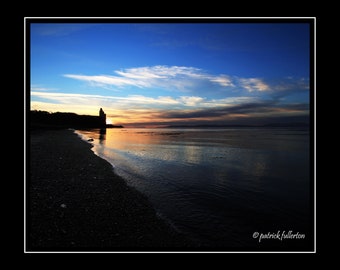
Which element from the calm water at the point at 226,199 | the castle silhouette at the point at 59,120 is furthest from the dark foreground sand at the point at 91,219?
the castle silhouette at the point at 59,120

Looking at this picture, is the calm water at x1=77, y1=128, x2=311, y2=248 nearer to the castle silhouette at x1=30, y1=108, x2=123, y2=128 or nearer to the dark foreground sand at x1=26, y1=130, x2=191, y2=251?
the dark foreground sand at x1=26, y1=130, x2=191, y2=251

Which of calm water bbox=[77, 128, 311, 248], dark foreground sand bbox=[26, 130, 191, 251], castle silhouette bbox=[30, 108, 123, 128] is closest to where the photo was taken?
dark foreground sand bbox=[26, 130, 191, 251]

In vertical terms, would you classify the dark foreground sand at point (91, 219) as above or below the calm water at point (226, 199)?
above

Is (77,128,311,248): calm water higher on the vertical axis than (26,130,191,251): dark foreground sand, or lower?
lower

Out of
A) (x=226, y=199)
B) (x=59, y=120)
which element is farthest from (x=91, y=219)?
(x=59, y=120)

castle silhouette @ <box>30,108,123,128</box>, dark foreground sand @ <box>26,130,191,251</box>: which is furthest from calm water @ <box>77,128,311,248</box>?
castle silhouette @ <box>30,108,123,128</box>

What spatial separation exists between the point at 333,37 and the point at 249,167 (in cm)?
1303

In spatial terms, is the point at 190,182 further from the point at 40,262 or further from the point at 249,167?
the point at 40,262

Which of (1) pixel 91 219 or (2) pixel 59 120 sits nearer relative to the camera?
(1) pixel 91 219

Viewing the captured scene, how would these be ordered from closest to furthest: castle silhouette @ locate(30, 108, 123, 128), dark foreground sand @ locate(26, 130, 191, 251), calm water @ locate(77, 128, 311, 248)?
dark foreground sand @ locate(26, 130, 191, 251), calm water @ locate(77, 128, 311, 248), castle silhouette @ locate(30, 108, 123, 128)

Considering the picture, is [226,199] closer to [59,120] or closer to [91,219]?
[91,219]

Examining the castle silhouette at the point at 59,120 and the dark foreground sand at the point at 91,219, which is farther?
the castle silhouette at the point at 59,120

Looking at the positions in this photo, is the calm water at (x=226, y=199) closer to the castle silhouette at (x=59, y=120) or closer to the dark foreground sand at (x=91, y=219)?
the dark foreground sand at (x=91, y=219)

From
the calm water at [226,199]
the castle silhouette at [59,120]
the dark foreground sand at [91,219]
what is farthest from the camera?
the castle silhouette at [59,120]
